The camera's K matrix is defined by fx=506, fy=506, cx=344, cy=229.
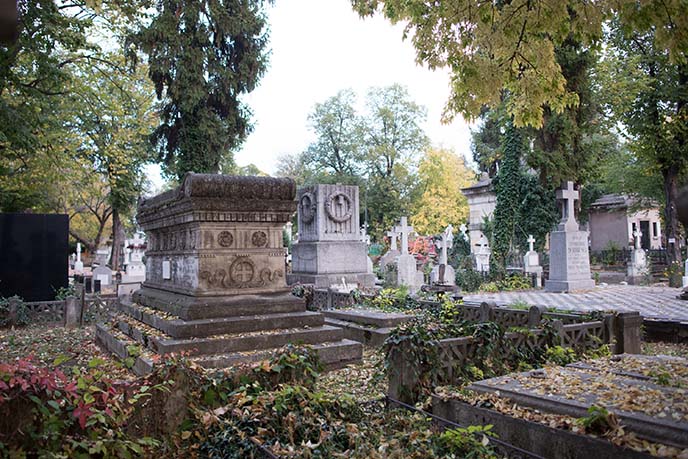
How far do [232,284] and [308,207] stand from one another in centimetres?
981

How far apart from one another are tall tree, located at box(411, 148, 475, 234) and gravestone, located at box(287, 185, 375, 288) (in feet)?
104

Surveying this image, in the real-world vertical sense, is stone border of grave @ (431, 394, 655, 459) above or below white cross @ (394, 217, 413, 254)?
below

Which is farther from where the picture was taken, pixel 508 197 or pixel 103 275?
pixel 508 197

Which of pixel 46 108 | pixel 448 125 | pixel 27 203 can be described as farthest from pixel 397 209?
pixel 448 125

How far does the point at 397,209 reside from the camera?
4772 cm

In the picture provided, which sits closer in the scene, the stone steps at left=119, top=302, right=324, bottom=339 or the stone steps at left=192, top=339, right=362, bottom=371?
the stone steps at left=192, top=339, right=362, bottom=371

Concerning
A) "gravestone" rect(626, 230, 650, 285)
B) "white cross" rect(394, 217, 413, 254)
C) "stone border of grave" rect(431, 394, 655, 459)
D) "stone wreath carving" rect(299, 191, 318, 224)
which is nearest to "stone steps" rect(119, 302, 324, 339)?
"stone border of grave" rect(431, 394, 655, 459)

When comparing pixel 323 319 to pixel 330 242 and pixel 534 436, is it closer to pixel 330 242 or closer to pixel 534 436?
pixel 534 436

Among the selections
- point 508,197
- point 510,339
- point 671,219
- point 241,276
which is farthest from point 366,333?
point 671,219

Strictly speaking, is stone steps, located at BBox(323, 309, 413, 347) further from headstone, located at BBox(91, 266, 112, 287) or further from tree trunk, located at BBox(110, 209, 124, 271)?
tree trunk, located at BBox(110, 209, 124, 271)

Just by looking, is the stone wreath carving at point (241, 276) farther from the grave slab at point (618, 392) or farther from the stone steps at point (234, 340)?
the grave slab at point (618, 392)

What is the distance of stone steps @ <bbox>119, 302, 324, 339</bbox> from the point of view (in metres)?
6.88

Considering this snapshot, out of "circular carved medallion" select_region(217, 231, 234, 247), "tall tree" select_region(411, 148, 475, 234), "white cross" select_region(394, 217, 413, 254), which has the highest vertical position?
"tall tree" select_region(411, 148, 475, 234)

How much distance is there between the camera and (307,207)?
17422mm
